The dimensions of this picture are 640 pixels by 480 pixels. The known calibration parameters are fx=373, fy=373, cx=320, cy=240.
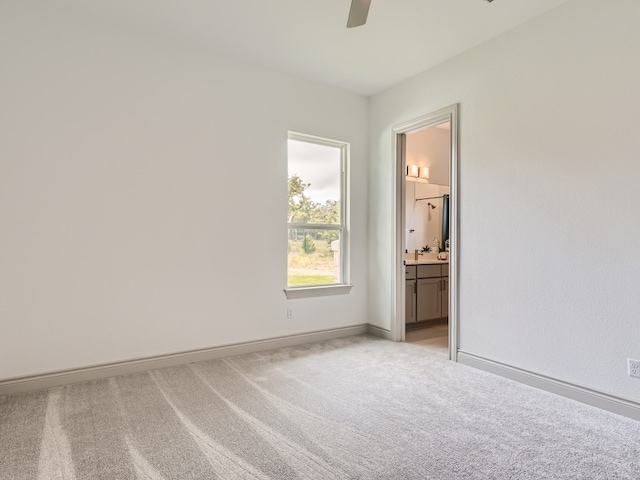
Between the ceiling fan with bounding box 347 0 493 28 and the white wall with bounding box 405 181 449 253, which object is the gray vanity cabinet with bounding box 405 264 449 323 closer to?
the white wall with bounding box 405 181 449 253

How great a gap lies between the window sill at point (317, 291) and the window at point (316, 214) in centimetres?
1

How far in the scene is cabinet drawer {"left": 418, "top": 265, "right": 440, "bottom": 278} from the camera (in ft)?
15.7

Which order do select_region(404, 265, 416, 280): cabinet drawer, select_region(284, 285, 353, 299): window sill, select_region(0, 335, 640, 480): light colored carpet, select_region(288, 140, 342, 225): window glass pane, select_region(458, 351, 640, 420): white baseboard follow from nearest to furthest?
select_region(0, 335, 640, 480): light colored carpet
select_region(458, 351, 640, 420): white baseboard
select_region(284, 285, 353, 299): window sill
select_region(288, 140, 342, 225): window glass pane
select_region(404, 265, 416, 280): cabinet drawer

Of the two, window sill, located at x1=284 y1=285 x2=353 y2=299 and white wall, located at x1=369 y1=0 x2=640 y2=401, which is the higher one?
white wall, located at x1=369 y1=0 x2=640 y2=401

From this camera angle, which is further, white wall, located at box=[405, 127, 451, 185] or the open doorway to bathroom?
white wall, located at box=[405, 127, 451, 185]

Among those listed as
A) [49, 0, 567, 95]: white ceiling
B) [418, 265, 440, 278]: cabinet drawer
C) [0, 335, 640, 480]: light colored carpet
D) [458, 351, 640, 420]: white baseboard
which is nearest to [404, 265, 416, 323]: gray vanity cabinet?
[418, 265, 440, 278]: cabinet drawer

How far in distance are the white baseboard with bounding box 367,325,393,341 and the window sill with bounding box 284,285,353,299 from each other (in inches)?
21.7

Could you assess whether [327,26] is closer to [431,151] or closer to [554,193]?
[554,193]

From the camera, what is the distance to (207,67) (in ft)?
11.4

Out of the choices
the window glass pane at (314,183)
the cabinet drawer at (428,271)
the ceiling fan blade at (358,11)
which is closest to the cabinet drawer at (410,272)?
the cabinet drawer at (428,271)

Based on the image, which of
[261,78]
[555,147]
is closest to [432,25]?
[555,147]

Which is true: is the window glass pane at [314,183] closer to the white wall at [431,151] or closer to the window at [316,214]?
the window at [316,214]

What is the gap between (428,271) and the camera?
4.89m

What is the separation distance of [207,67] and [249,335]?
2.60 m
